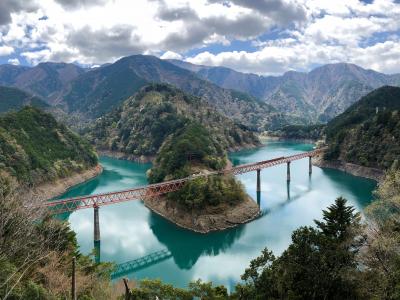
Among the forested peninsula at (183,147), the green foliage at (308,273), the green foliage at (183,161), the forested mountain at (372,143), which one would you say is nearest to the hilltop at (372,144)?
the forested mountain at (372,143)

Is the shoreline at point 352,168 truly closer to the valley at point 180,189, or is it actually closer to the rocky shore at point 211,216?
the valley at point 180,189

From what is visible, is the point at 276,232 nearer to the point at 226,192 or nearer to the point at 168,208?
the point at 226,192

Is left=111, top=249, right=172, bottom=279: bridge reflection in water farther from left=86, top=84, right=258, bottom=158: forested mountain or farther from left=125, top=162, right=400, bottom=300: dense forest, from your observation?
left=86, top=84, right=258, bottom=158: forested mountain

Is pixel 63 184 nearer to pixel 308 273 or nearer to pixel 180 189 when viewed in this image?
pixel 180 189

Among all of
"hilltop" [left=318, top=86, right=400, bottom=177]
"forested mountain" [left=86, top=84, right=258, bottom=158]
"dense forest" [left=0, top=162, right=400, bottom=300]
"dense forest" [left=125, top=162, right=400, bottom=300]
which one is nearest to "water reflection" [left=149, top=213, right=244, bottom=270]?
"dense forest" [left=125, top=162, right=400, bottom=300]

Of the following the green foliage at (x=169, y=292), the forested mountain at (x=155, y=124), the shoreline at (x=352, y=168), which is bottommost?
the shoreline at (x=352, y=168)

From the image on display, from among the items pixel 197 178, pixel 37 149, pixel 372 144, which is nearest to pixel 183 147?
pixel 197 178
